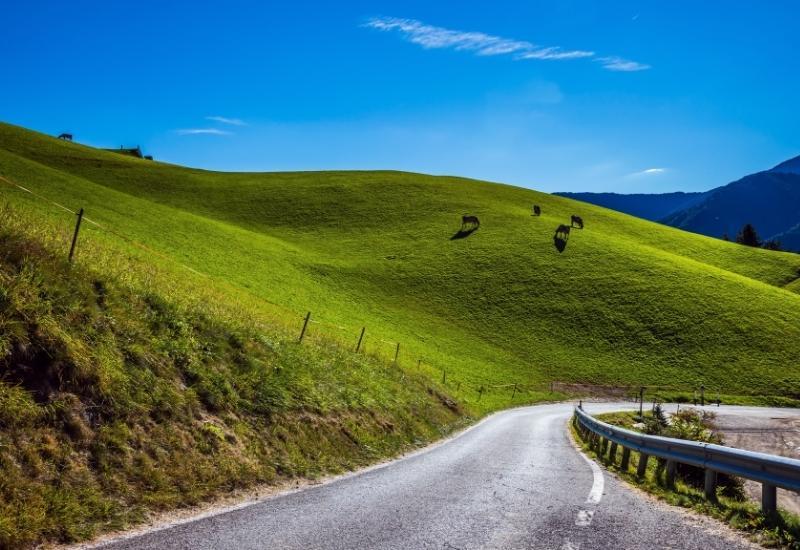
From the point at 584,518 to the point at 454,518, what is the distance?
6.06ft

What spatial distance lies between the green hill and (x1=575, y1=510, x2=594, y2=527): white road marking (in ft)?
17.9

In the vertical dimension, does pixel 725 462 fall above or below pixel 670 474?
above

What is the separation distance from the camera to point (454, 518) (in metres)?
7.45

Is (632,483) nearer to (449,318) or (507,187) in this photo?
(449,318)

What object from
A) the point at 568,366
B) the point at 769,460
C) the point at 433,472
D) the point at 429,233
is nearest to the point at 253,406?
the point at 433,472

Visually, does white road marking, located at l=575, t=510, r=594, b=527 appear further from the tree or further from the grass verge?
the tree

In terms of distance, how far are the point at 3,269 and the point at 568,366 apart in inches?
2032

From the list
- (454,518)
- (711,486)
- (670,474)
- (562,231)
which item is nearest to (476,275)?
(562,231)

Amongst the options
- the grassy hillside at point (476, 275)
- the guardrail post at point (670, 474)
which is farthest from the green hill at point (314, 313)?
the guardrail post at point (670, 474)

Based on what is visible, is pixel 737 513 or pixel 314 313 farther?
pixel 314 313

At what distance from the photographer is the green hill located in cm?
837

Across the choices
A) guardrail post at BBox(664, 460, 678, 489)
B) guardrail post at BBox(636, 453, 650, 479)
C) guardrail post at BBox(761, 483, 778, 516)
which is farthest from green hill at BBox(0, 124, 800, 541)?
guardrail post at BBox(761, 483, 778, 516)

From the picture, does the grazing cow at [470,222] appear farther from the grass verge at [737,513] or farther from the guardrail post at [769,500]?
the guardrail post at [769,500]

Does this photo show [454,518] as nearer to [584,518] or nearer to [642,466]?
[584,518]
